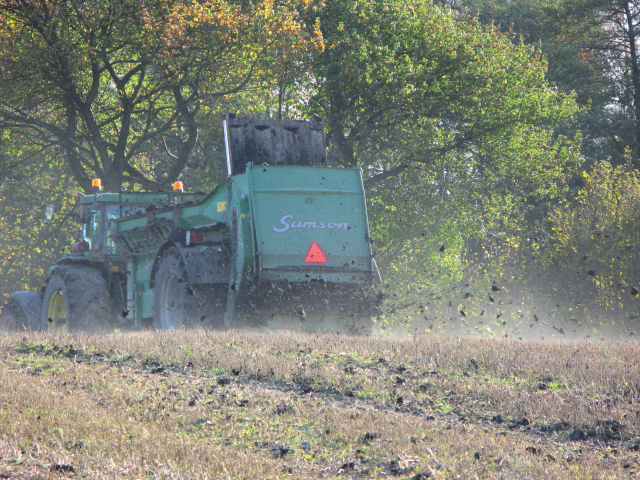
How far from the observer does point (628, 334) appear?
24062mm

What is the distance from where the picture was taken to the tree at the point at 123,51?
66.4 feet

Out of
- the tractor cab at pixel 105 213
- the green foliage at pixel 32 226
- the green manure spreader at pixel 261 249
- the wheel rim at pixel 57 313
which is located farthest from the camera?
the green foliage at pixel 32 226

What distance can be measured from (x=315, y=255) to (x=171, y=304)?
2.80 metres

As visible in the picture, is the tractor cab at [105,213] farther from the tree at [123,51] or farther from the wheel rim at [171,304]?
the tree at [123,51]

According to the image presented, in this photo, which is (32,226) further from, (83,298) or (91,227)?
(83,298)

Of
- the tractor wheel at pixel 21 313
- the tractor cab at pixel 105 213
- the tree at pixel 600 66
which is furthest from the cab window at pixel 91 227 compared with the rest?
the tree at pixel 600 66

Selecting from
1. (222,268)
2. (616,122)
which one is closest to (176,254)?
(222,268)

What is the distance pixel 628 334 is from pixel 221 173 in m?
12.8

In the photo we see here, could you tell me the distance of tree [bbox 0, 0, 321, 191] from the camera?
20.2 meters

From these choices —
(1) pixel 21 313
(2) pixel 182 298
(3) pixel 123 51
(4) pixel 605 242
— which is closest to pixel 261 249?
(2) pixel 182 298

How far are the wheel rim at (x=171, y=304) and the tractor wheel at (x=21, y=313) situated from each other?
398 cm

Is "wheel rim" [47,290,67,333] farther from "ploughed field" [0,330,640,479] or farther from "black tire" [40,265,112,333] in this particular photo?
"ploughed field" [0,330,640,479]

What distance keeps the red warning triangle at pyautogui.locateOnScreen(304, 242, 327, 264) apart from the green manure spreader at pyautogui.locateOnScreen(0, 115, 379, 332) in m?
0.02

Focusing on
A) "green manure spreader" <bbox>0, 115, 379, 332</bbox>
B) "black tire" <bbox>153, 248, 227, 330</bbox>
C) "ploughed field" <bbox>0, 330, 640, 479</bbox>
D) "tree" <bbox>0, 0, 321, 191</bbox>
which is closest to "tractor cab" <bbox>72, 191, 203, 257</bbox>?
"green manure spreader" <bbox>0, 115, 379, 332</bbox>
